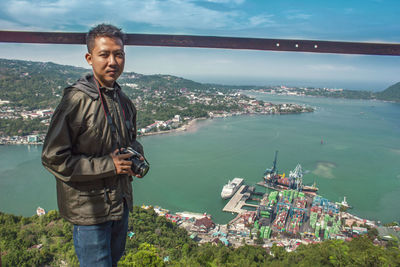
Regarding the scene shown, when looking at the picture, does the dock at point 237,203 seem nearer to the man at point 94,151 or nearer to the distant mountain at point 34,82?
the man at point 94,151

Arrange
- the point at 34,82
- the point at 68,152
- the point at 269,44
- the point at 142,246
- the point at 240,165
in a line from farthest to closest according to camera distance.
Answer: the point at 34,82 < the point at 240,165 < the point at 142,246 < the point at 269,44 < the point at 68,152

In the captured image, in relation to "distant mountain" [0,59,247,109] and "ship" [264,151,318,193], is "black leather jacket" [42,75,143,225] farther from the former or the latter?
"distant mountain" [0,59,247,109]

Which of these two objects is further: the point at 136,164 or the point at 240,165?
the point at 240,165

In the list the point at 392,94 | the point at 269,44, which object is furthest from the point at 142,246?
the point at 392,94

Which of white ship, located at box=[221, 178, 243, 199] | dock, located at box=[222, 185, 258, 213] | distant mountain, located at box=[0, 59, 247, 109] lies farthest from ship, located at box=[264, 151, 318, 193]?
distant mountain, located at box=[0, 59, 247, 109]

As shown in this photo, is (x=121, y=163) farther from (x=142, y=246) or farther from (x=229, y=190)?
(x=229, y=190)

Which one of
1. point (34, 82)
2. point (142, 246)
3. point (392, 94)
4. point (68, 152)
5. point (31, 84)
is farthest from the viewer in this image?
point (392, 94)

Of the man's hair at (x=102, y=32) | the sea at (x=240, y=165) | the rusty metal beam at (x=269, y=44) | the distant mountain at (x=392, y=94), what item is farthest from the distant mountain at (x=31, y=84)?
the distant mountain at (x=392, y=94)
